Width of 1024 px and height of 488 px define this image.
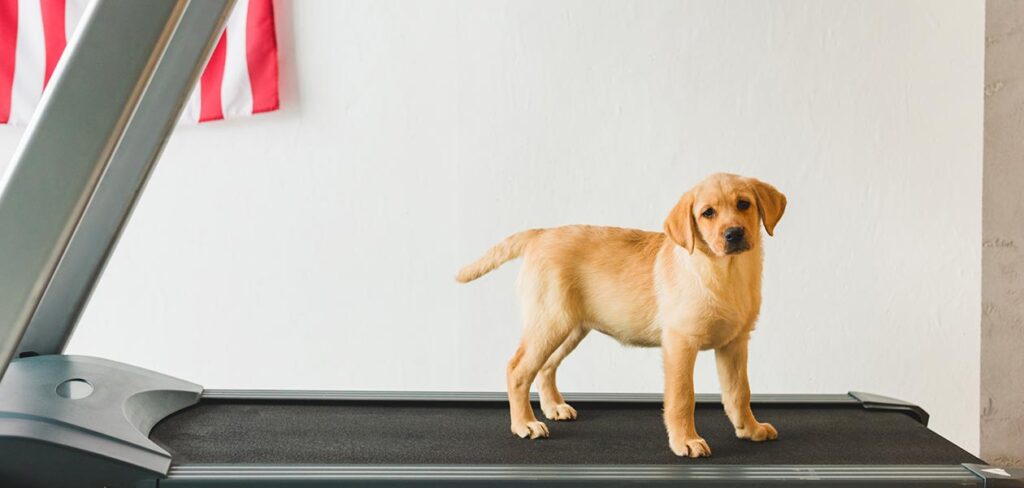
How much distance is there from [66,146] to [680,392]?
0.85 meters

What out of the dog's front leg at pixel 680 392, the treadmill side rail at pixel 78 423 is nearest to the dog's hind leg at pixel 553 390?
the dog's front leg at pixel 680 392

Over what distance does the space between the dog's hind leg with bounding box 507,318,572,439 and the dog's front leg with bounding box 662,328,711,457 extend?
0.17 m

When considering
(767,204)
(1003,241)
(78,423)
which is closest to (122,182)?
(78,423)

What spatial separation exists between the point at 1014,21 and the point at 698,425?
1460mm

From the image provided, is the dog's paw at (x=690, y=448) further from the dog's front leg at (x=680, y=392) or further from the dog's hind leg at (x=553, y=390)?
the dog's hind leg at (x=553, y=390)

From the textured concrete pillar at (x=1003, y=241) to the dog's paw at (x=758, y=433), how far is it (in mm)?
1184

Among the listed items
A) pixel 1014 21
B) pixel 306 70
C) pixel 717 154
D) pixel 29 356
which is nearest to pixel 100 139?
pixel 29 356

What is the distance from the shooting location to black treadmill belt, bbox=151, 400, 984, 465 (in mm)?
1352

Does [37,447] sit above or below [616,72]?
below

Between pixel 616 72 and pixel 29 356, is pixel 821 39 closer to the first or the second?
pixel 616 72

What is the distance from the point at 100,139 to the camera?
994 millimetres

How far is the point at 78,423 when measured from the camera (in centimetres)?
124

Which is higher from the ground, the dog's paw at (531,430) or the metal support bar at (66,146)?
the metal support bar at (66,146)

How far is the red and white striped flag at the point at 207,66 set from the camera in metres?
2.39
